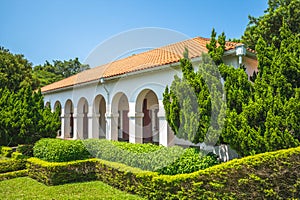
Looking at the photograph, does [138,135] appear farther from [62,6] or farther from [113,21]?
[62,6]

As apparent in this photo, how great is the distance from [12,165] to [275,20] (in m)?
21.0

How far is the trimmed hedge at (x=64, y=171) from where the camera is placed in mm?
9969

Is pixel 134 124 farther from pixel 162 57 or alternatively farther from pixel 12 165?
pixel 12 165

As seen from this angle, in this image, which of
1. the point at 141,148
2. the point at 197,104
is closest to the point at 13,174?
the point at 141,148

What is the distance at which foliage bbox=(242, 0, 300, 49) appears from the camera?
20.5 metres

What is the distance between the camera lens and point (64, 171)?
398 inches

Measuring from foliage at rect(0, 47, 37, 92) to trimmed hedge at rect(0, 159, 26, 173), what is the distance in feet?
55.3

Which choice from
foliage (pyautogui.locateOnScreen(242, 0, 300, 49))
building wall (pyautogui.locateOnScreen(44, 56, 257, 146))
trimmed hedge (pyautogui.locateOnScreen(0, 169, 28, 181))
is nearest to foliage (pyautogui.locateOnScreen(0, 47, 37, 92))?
building wall (pyautogui.locateOnScreen(44, 56, 257, 146))

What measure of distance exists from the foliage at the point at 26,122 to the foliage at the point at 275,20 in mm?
15293

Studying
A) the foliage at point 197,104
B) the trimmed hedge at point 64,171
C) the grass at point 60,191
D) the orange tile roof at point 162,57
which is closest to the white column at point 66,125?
the orange tile roof at point 162,57

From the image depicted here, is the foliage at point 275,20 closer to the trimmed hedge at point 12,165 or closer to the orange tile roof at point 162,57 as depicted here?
the orange tile roof at point 162,57

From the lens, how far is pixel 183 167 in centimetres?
751

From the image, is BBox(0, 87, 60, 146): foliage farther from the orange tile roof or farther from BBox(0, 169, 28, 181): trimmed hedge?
the orange tile roof

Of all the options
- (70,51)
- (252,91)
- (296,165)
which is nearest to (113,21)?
(70,51)
